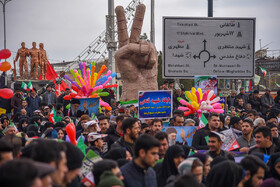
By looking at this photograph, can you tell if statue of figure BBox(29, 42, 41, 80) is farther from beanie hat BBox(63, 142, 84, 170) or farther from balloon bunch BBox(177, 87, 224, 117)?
beanie hat BBox(63, 142, 84, 170)

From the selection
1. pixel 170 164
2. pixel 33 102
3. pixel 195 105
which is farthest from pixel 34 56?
pixel 170 164

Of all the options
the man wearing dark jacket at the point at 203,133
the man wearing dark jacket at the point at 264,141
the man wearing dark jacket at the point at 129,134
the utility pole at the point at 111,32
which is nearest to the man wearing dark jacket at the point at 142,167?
the man wearing dark jacket at the point at 129,134

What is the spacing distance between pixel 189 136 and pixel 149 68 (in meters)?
7.71

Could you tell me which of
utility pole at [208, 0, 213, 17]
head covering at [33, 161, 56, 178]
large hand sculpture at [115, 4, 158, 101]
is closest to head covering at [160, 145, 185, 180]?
head covering at [33, 161, 56, 178]

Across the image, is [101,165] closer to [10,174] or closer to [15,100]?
[10,174]

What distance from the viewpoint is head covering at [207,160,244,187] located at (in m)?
4.81

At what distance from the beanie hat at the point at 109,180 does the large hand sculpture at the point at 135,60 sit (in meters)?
11.4

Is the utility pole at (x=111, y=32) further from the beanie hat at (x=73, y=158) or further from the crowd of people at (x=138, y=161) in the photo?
the beanie hat at (x=73, y=158)

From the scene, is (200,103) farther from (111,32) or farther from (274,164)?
(111,32)

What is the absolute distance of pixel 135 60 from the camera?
1605cm

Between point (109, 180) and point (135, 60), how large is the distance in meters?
11.9

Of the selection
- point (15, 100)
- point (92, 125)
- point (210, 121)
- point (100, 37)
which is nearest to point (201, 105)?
point (210, 121)

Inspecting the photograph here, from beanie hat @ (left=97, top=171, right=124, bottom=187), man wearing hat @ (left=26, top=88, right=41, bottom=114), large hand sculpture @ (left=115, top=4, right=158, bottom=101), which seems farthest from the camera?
man wearing hat @ (left=26, top=88, right=41, bottom=114)

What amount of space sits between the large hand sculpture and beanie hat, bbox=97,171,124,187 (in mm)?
11396
